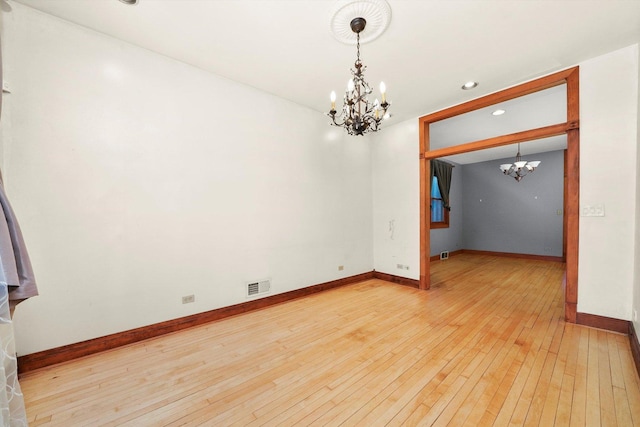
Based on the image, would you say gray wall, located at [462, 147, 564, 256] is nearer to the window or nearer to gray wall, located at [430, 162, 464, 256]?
gray wall, located at [430, 162, 464, 256]

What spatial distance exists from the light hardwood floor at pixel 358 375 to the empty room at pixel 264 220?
2 cm

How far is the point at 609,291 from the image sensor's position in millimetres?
2525

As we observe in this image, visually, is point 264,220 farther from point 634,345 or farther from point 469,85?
point 634,345

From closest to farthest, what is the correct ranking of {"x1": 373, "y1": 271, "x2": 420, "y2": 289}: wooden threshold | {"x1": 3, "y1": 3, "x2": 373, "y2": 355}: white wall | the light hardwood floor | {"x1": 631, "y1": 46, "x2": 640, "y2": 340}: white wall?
the light hardwood floor → {"x1": 3, "y1": 3, "x2": 373, "y2": 355}: white wall → {"x1": 631, "y1": 46, "x2": 640, "y2": 340}: white wall → {"x1": 373, "y1": 271, "x2": 420, "y2": 289}: wooden threshold

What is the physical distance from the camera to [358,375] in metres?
1.89

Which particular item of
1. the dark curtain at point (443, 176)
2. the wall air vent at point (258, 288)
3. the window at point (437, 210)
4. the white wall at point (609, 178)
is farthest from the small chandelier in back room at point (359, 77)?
the window at point (437, 210)

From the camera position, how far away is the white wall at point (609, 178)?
244 cm

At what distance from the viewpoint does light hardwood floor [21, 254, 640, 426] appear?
59.7 inches

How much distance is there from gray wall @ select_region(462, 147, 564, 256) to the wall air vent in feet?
23.0

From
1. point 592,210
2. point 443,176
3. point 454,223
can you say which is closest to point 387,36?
point 592,210

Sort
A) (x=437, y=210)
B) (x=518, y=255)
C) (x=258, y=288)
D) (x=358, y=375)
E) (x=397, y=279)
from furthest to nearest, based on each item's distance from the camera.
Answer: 1. (x=437, y=210)
2. (x=518, y=255)
3. (x=397, y=279)
4. (x=258, y=288)
5. (x=358, y=375)

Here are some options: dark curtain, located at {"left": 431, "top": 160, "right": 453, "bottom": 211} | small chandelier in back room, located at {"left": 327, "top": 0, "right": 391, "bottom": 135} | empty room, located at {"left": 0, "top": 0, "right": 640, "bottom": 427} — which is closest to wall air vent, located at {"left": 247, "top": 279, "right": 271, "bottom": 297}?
empty room, located at {"left": 0, "top": 0, "right": 640, "bottom": 427}

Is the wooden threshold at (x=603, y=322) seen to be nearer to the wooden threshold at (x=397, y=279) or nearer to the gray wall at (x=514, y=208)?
the wooden threshold at (x=397, y=279)

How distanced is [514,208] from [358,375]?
24.6 feet
